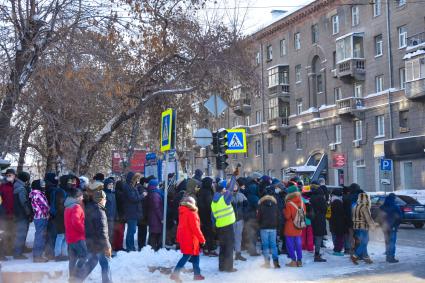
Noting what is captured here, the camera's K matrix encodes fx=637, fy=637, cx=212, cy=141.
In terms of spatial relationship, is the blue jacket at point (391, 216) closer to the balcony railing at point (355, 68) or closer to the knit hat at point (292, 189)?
the knit hat at point (292, 189)

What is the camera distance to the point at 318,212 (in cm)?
1484

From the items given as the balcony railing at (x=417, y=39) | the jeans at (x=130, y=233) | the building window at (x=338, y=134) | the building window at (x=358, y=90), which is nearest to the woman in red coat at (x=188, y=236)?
the jeans at (x=130, y=233)

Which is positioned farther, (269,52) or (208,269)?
(269,52)

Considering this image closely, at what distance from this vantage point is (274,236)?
13.5 m

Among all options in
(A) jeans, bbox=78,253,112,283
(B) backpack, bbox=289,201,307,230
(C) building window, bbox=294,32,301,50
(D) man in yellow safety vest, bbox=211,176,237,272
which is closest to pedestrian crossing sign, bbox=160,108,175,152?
(D) man in yellow safety vest, bbox=211,176,237,272

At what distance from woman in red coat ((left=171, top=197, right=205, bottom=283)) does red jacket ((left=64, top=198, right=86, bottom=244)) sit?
1.95 m

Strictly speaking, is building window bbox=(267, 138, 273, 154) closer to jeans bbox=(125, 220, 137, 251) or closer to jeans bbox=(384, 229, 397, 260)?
jeans bbox=(384, 229, 397, 260)

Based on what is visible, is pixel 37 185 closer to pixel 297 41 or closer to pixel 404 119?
pixel 404 119

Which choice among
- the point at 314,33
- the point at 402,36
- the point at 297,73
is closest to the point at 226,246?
the point at 402,36

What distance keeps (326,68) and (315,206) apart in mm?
34750

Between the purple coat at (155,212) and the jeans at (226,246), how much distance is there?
7.00 feet

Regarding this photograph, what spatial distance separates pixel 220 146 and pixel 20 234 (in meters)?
5.78

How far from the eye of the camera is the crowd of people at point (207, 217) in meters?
12.8

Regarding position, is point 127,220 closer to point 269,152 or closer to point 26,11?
point 26,11
